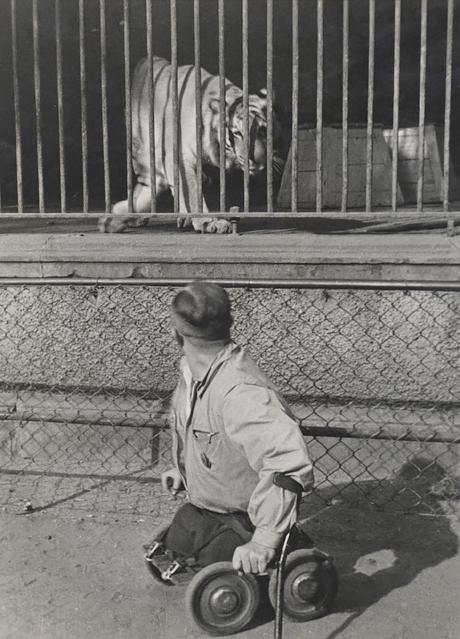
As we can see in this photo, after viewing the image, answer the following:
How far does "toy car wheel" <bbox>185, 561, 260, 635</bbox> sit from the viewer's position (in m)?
3.22

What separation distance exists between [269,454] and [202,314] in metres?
0.62

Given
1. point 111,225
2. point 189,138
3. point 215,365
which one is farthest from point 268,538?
point 189,138

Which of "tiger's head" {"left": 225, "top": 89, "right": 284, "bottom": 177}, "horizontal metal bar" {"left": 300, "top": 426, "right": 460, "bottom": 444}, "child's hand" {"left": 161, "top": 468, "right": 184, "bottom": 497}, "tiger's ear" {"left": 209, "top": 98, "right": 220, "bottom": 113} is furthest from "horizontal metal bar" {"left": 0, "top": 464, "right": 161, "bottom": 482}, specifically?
"tiger's ear" {"left": 209, "top": 98, "right": 220, "bottom": 113}

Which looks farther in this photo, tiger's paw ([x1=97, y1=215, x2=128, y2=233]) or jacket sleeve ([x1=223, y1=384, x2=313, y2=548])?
tiger's paw ([x1=97, y1=215, x2=128, y2=233])

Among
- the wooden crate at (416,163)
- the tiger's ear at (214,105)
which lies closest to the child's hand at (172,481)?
the tiger's ear at (214,105)

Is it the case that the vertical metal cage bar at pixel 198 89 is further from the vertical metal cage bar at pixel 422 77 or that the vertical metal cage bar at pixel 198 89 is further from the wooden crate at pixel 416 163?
the wooden crate at pixel 416 163

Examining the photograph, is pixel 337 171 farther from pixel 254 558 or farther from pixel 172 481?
pixel 254 558

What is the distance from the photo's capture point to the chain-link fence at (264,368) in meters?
4.79

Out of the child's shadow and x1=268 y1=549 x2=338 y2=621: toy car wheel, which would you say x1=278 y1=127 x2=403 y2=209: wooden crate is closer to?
the child's shadow

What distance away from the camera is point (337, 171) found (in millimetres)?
7742

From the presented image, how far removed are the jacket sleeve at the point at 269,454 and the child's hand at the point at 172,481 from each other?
65 cm

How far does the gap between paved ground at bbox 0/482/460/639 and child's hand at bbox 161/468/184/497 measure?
458 millimetres

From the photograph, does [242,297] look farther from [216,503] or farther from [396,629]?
[396,629]

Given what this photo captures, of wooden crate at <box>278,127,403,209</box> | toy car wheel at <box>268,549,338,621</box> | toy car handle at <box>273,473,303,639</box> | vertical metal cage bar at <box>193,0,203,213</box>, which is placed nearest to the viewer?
toy car handle at <box>273,473,303,639</box>
